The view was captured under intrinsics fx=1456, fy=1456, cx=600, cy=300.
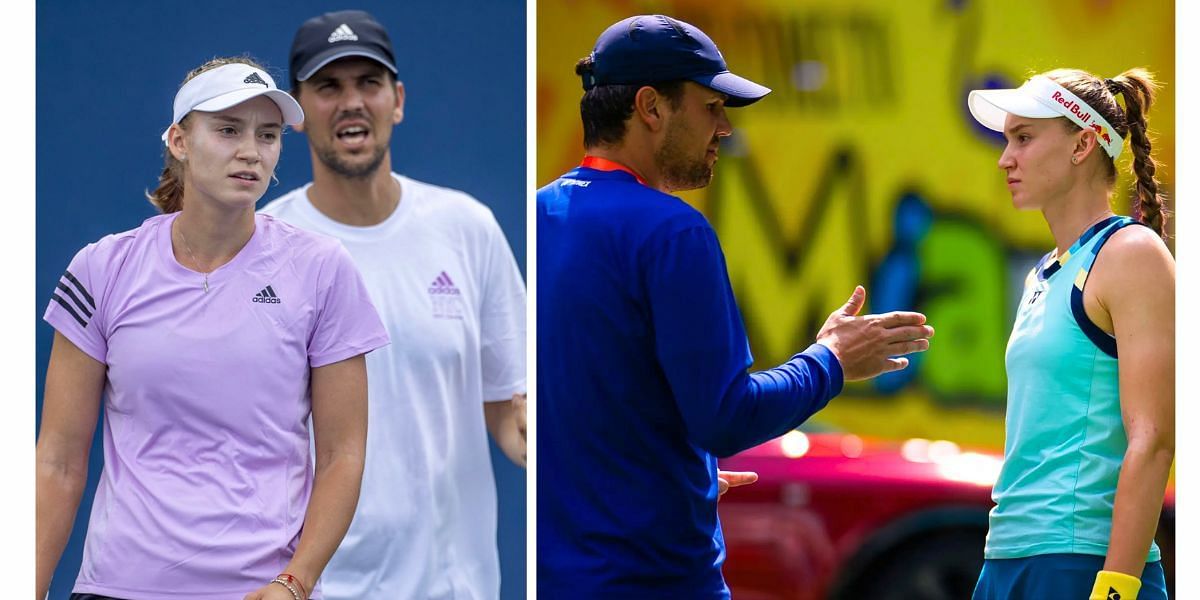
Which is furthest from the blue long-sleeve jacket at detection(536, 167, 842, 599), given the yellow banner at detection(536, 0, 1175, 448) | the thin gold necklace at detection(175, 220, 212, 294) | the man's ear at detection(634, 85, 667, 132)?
the yellow banner at detection(536, 0, 1175, 448)

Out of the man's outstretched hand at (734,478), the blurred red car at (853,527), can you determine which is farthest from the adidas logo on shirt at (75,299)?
the blurred red car at (853,527)

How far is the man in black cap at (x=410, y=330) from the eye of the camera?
328 centimetres

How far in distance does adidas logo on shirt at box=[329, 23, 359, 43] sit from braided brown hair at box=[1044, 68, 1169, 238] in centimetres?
149

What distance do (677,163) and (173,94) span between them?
3.65 feet

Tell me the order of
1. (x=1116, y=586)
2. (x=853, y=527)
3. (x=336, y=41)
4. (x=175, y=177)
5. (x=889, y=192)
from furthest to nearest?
1. (x=889, y=192)
2. (x=853, y=527)
3. (x=336, y=41)
4. (x=175, y=177)
5. (x=1116, y=586)

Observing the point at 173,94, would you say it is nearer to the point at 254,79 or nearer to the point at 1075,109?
the point at 254,79

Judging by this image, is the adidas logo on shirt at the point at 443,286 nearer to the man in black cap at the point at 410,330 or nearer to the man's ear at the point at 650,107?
the man in black cap at the point at 410,330

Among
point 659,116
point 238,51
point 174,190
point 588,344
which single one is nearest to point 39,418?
point 174,190

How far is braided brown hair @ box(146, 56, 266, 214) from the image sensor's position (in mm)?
2867

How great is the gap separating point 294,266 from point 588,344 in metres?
0.61

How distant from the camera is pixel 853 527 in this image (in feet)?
15.6

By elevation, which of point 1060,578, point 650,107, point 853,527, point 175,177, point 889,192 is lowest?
point 853,527

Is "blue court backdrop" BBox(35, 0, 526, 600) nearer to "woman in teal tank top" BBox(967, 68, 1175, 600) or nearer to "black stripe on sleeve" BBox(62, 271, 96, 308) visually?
"black stripe on sleeve" BBox(62, 271, 96, 308)

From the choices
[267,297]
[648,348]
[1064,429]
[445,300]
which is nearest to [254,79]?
[267,297]
